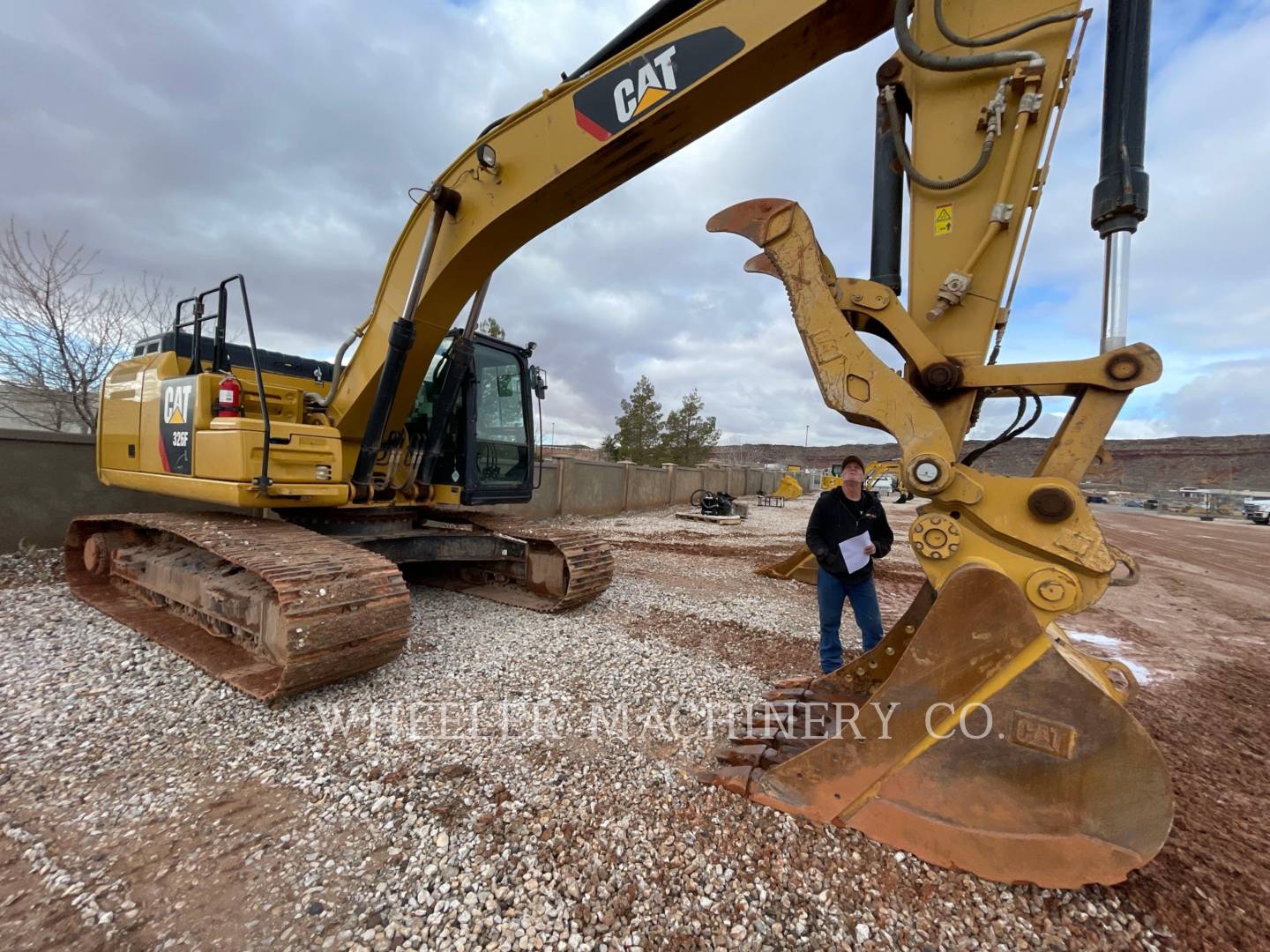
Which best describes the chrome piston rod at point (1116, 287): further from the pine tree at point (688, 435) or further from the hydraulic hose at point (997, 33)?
the pine tree at point (688, 435)

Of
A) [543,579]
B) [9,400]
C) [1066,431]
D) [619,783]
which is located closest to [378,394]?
[543,579]

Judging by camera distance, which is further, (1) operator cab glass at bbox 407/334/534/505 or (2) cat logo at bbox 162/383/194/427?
(1) operator cab glass at bbox 407/334/534/505

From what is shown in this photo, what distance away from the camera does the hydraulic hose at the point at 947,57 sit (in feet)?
7.22

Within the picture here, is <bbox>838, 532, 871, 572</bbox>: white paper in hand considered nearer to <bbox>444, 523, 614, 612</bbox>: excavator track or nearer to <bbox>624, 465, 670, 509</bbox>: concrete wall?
<bbox>444, 523, 614, 612</bbox>: excavator track

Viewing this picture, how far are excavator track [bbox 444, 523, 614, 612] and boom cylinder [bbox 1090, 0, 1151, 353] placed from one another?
388cm

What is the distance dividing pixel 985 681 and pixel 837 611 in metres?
1.73

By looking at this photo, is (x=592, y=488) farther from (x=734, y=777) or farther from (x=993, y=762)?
(x=993, y=762)

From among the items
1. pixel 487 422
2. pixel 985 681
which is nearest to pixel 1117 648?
pixel 985 681

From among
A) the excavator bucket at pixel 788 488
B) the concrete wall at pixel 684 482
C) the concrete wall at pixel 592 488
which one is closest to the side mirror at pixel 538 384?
the concrete wall at pixel 592 488

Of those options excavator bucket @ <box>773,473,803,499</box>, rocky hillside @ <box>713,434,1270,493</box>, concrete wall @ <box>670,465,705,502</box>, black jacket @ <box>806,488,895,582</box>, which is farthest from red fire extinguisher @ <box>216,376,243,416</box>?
rocky hillside @ <box>713,434,1270,493</box>

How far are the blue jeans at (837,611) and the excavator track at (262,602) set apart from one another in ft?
8.83

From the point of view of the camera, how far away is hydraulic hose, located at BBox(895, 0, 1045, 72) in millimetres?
2199

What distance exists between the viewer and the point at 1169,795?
1755 millimetres

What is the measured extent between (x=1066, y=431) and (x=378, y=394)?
4.25 meters
